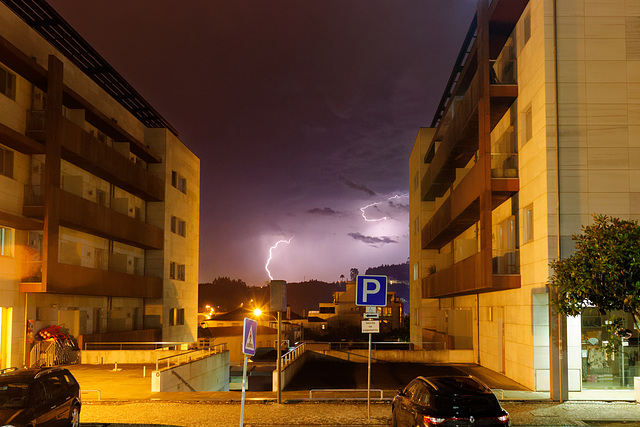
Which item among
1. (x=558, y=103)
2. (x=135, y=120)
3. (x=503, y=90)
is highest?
(x=135, y=120)

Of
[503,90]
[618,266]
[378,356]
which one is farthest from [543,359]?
[378,356]

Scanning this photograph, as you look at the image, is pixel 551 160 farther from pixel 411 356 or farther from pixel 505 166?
pixel 411 356

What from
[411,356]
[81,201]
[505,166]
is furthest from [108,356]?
[505,166]

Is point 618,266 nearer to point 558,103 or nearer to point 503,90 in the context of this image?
point 558,103

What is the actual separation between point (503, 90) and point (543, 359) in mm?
10817

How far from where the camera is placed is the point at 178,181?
171ft

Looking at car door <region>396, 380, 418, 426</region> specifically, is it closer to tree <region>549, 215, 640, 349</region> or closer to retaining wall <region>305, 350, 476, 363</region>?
tree <region>549, 215, 640, 349</region>

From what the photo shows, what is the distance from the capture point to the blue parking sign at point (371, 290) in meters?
15.3

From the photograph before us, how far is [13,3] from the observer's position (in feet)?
103

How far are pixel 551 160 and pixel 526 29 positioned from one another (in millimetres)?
6034

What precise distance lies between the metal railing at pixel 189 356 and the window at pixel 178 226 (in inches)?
564

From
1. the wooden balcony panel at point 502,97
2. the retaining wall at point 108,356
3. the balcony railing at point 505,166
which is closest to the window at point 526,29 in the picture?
the wooden balcony panel at point 502,97

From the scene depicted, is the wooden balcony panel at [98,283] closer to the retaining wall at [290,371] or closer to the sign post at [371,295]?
the retaining wall at [290,371]

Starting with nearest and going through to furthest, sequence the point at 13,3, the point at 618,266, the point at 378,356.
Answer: the point at 618,266
the point at 13,3
the point at 378,356
